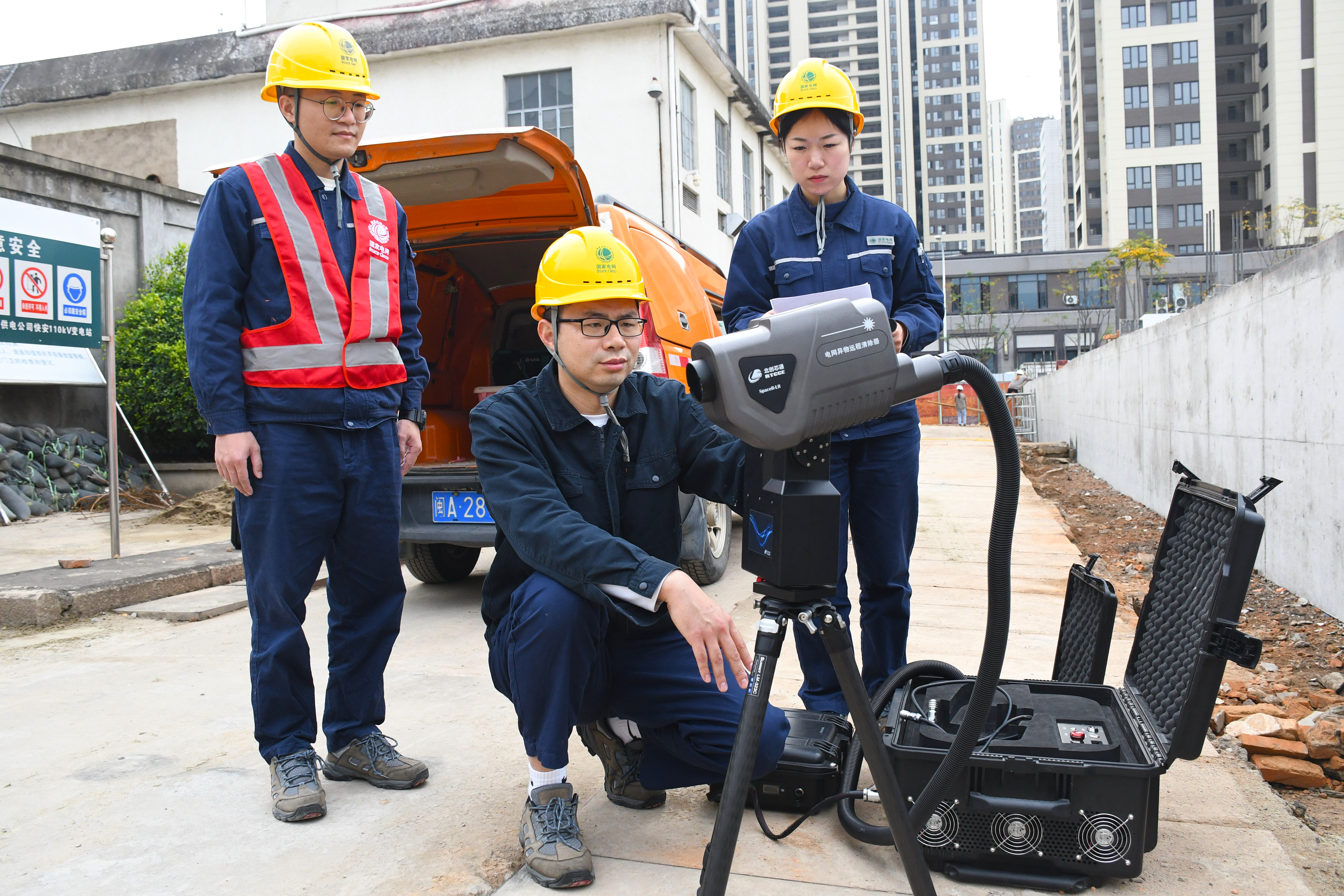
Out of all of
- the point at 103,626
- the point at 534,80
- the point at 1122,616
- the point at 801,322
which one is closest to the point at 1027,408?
the point at 534,80

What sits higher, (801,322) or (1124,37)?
(1124,37)

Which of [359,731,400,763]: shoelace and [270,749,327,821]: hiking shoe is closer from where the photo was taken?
[270,749,327,821]: hiking shoe

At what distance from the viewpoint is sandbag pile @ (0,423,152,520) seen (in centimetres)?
952

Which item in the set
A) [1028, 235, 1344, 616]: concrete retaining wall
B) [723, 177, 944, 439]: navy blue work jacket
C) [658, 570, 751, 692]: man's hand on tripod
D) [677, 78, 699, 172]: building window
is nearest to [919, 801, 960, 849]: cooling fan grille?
[658, 570, 751, 692]: man's hand on tripod

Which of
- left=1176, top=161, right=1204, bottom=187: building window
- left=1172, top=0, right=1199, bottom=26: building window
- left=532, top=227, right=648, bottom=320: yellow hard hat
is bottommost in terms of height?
left=532, top=227, right=648, bottom=320: yellow hard hat

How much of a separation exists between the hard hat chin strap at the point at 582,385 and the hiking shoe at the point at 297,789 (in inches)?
46.3

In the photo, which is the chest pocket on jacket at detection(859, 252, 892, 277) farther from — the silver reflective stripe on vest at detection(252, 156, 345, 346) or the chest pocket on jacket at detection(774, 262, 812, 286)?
the silver reflective stripe on vest at detection(252, 156, 345, 346)

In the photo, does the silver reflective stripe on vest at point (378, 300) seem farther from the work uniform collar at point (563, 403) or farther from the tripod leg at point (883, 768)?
the tripod leg at point (883, 768)

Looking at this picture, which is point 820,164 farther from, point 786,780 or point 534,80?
point 534,80

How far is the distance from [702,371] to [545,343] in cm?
81

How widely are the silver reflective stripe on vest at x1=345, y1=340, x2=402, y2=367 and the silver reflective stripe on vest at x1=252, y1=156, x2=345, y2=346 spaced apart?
32 millimetres

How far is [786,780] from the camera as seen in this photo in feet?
7.77

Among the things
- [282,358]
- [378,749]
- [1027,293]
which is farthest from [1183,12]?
[378,749]

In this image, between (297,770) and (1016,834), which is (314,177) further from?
(1016,834)
